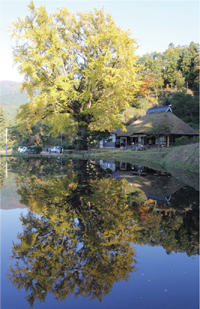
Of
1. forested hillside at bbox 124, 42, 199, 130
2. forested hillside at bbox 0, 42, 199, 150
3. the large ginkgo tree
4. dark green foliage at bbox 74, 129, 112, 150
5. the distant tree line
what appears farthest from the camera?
the distant tree line

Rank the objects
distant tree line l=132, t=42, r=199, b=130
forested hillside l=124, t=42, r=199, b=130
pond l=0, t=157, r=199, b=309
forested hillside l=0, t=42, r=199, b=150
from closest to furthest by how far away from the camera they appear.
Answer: pond l=0, t=157, r=199, b=309 → forested hillside l=0, t=42, r=199, b=150 → forested hillside l=124, t=42, r=199, b=130 → distant tree line l=132, t=42, r=199, b=130

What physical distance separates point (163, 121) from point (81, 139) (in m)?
11.4

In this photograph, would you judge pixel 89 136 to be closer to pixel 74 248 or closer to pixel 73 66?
pixel 73 66

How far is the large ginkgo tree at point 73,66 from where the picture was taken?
88.1 feet

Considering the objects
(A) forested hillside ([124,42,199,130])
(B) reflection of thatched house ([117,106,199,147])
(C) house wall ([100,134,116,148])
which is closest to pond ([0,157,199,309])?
(B) reflection of thatched house ([117,106,199,147])

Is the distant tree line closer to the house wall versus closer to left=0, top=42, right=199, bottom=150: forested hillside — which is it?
left=0, top=42, right=199, bottom=150: forested hillside

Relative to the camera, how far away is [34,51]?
1042 inches

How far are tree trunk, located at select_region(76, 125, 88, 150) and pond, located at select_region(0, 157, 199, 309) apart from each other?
2559cm

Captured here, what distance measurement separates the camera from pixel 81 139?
33.2 metres

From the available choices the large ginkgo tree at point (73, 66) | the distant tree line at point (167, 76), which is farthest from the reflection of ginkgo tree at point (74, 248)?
the distant tree line at point (167, 76)

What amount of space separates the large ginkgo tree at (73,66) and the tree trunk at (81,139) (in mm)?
1112

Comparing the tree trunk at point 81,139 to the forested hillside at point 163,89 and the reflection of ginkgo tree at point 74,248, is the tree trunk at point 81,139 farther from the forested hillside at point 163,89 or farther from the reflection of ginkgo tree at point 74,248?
the reflection of ginkgo tree at point 74,248

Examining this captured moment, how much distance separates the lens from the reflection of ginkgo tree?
3135 mm

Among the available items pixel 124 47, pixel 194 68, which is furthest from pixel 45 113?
pixel 194 68
